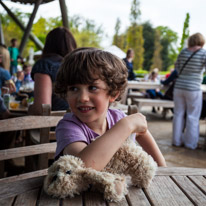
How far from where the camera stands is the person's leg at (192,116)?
4273 millimetres

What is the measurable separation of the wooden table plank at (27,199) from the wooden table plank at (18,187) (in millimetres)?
22

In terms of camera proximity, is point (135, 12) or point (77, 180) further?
point (135, 12)

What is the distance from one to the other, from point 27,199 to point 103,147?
283 mm

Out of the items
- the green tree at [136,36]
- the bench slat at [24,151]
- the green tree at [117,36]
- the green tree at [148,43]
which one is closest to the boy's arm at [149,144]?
the bench slat at [24,151]

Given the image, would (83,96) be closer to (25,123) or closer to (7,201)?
(7,201)

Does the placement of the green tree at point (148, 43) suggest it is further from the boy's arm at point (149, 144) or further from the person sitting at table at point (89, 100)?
the person sitting at table at point (89, 100)

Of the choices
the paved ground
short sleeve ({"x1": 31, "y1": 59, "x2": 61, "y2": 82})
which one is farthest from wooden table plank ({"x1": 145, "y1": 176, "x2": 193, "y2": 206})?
the paved ground

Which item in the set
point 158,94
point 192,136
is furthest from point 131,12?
point 192,136

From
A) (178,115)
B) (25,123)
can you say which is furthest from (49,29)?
(25,123)

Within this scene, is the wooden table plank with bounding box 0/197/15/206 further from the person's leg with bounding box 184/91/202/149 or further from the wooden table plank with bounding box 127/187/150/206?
the person's leg with bounding box 184/91/202/149

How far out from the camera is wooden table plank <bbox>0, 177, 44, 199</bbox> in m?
0.85

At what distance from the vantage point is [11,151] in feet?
4.77

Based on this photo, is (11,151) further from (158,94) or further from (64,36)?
(158,94)

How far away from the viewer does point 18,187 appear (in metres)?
0.88
